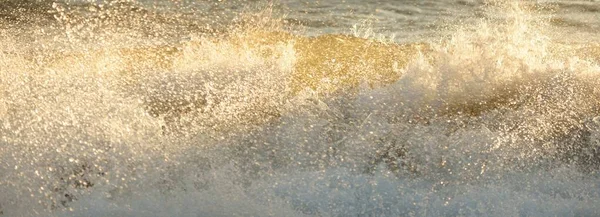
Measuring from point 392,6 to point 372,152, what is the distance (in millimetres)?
3679

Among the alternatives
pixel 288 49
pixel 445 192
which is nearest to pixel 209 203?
pixel 445 192

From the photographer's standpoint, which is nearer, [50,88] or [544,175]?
[544,175]

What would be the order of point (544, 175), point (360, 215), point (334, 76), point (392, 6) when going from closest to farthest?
1. point (360, 215)
2. point (544, 175)
3. point (334, 76)
4. point (392, 6)

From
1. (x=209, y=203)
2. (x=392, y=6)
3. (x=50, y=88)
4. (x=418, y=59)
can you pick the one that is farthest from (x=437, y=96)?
(x=392, y=6)

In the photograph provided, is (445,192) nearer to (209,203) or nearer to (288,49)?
(209,203)

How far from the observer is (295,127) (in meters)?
3.05

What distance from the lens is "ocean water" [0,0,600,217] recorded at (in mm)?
2799

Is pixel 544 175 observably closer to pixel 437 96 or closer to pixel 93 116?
pixel 437 96

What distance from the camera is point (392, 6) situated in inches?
257

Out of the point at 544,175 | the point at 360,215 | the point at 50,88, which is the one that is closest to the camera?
the point at 360,215

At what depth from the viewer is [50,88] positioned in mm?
3246

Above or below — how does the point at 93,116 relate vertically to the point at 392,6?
above

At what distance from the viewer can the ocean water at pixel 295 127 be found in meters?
2.80

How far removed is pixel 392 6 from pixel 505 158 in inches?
143
